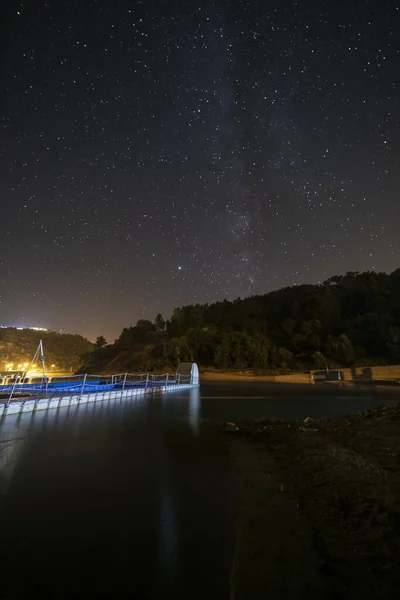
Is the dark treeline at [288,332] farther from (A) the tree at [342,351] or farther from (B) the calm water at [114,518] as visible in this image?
(B) the calm water at [114,518]

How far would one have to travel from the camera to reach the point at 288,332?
81.4 meters

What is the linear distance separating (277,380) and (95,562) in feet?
168

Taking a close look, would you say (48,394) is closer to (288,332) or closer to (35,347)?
(288,332)

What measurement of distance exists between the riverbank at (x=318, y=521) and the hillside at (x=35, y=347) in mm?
122718

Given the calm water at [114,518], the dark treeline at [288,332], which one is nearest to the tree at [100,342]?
the dark treeline at [288,332]

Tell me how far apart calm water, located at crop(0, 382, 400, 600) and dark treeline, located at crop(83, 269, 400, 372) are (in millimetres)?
58911

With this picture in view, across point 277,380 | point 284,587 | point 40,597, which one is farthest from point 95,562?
point 277,380

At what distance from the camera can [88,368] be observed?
100938mm

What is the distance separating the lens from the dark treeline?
64.9m

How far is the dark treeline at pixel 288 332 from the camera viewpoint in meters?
64.9

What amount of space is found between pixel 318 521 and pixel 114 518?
232 cm

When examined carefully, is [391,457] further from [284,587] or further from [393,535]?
[284,587]

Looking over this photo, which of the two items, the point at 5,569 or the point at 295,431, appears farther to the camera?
the point at 295,431

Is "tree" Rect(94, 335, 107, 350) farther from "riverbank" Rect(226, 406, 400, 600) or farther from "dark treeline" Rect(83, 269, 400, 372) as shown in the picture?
"riverbank" Rect(226, 406, 400, 600)
